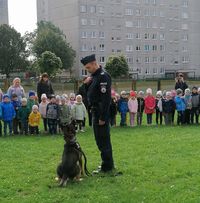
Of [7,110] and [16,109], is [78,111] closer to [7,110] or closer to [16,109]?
[16,109]

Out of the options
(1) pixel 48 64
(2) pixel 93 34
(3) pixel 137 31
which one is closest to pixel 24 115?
(1) pixel 48 64

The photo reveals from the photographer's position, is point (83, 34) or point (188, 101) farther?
point (83, 34)

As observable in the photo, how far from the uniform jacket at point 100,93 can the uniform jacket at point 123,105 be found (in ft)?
29.7

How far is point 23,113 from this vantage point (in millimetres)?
14844

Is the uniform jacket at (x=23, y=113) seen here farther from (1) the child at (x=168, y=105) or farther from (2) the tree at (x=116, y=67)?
(2) the tree at (x=116, y=67)

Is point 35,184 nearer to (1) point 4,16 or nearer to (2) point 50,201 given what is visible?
(2) point 50,201

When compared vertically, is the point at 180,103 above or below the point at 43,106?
below

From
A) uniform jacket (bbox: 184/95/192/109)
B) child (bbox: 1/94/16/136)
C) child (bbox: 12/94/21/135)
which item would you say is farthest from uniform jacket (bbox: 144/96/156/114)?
child (bbox: 1/94/16/136)

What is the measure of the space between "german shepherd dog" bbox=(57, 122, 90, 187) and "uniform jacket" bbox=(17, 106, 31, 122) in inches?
298

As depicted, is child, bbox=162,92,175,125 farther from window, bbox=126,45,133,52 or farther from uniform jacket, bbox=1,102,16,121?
window, bbox=126,45,133,52

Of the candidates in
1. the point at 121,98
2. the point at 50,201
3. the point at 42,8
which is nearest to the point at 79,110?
the point at 121,98

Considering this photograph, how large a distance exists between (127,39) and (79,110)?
2988 inches

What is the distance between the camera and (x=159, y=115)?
1784 cm

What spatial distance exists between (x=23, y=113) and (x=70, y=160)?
7874 millimetres
